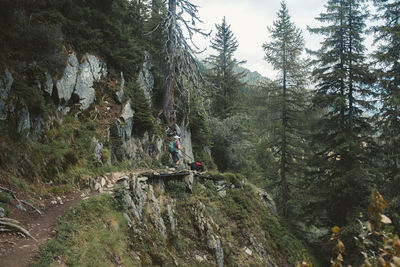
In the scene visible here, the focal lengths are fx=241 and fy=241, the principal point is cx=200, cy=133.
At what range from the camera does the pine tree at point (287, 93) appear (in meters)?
16.4

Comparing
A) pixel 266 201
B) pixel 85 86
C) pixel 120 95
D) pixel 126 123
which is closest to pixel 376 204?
pixel 126 123

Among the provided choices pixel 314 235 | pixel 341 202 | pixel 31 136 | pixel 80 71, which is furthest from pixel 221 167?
pixel 31 136

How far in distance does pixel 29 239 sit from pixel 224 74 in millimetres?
24569

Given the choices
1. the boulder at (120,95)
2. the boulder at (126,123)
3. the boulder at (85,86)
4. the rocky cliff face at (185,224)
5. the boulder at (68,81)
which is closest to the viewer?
the rocky cliff face at (185,224)

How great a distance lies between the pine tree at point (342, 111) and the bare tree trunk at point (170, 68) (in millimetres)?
8247

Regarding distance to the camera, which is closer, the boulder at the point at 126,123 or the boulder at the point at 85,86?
the boulder at the point at 85,86

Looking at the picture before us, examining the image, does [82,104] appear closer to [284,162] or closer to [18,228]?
[18,228]

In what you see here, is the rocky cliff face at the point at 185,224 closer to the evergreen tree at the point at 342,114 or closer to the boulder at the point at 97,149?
the boulder at the point at 97,149

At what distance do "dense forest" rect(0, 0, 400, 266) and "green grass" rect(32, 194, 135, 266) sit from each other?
1.53 m

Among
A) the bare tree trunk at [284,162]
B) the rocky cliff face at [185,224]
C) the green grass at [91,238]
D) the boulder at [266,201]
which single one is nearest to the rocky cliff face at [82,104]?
the rocky cliff face at [185,224]

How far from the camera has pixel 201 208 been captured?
9.54 meters

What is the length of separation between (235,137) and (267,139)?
361cm

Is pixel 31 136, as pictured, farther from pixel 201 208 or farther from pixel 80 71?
pixel 201 208

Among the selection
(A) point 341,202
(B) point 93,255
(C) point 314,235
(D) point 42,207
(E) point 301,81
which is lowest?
(C) point 314,235
